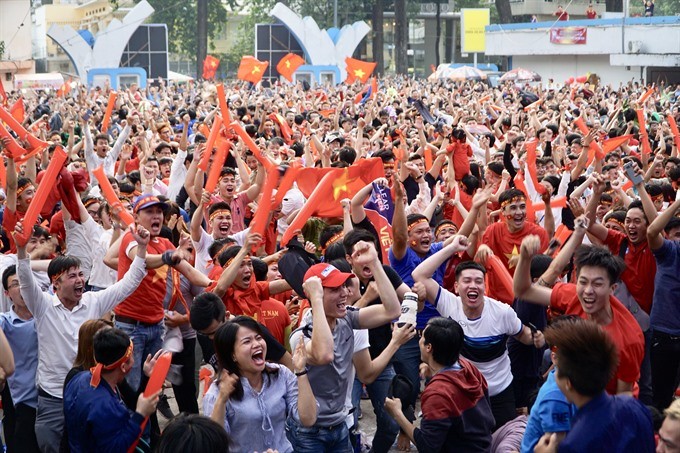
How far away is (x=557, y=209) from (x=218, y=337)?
5.29m

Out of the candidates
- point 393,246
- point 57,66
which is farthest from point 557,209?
point 57,66

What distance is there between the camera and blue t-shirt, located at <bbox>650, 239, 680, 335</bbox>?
6.70m

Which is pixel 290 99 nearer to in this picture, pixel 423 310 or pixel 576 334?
pixel 423 310

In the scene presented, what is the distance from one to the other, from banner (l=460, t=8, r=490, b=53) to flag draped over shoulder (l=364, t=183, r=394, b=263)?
46.6 metres

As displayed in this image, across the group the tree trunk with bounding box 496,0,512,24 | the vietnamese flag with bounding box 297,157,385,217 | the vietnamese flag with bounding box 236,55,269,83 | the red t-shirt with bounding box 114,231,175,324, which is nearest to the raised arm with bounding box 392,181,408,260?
the vietnamese flag with bounding box 297,157,385,217

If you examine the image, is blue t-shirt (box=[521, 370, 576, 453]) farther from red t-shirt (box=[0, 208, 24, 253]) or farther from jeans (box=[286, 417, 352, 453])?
red t-shirt (box=[0, 208, 24, 253])

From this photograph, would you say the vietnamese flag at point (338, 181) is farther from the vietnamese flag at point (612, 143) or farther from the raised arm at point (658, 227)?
the vietnamese flag at point (612, 143)

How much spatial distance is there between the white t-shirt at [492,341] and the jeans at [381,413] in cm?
57

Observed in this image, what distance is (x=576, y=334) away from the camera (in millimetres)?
3785

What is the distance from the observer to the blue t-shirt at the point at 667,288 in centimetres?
670

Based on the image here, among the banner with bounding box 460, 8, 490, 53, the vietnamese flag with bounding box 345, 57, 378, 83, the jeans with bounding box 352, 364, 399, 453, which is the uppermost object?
the banner with bounding box 460, 8, 490, 53

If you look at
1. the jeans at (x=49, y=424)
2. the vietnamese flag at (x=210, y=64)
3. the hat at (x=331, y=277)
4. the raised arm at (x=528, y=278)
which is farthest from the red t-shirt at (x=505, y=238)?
the vietnamese flag at (x=210, y=64)

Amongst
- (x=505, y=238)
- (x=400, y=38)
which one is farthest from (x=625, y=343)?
(x=400, y=38)

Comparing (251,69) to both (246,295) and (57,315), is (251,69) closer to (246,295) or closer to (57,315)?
(246,295)
